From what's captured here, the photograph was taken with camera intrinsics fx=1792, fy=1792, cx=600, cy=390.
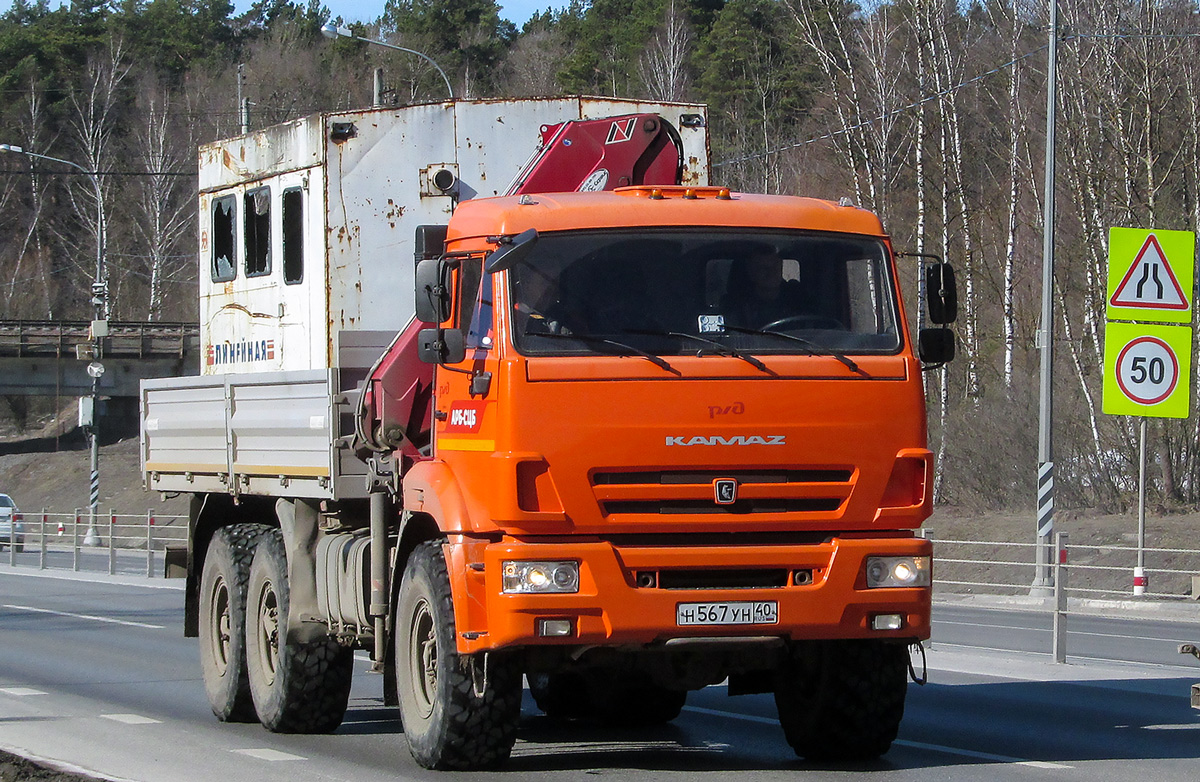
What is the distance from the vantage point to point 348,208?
37.5 feet

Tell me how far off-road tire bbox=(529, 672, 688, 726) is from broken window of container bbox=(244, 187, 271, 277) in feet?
11.4

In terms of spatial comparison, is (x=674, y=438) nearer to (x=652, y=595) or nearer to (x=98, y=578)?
(x=652, y=595)

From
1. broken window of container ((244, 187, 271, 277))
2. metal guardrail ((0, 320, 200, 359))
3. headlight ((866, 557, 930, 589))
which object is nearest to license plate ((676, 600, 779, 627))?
headlight ((866, 557, 930, 589))

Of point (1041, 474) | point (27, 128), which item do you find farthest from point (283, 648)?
point (27, 128)

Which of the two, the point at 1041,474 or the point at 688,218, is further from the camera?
the point at 1041,474

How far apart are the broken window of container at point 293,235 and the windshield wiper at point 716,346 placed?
3.87 metres

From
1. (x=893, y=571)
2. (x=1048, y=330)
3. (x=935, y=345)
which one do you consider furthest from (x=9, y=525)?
(x=893, y=571)

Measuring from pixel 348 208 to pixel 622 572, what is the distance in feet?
13.5

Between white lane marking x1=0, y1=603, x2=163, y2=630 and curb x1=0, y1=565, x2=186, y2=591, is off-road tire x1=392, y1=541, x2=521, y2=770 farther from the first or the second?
curb x1=0, y1=565, x2=186, y2=591

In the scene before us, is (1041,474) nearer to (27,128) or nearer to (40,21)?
(27,128)

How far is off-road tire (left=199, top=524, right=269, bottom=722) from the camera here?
1180 centimetres

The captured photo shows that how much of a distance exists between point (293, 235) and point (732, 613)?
484 centimetres

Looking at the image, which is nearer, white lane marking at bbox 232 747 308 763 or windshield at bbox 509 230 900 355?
windshield at bbox 509 230 900 355

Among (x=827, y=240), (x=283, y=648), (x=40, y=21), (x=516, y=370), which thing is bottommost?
(x=283, y=648)
